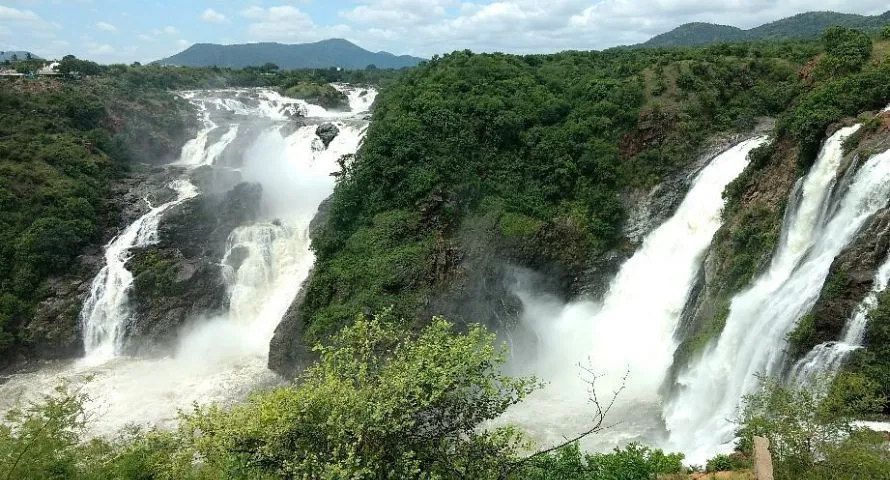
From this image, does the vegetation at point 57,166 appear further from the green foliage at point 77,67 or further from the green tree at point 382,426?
the green tree at point 382,426

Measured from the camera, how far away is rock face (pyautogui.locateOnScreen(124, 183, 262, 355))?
2648cm

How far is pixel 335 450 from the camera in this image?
7352 mm

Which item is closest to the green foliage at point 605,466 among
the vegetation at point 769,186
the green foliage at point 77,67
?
the vegetation at point 769,186

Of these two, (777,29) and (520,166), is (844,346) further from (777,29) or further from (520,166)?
(777,29)

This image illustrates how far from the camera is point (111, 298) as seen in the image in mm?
27094

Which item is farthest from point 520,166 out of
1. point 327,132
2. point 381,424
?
point 381,424

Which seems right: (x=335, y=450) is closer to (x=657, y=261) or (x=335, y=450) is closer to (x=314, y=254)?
(x=657, y=261)

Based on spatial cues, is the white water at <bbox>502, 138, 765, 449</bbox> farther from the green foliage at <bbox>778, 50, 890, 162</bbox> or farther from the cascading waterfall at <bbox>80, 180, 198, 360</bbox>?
the cascading waterfall at <bbox>80, 180, 198, 360</bbox>

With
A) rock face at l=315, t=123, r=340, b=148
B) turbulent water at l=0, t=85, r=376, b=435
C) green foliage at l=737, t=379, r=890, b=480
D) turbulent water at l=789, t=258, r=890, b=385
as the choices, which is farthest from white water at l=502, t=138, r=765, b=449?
rock face at l=315, t=123, r=340, b=148

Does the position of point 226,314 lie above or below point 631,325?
below

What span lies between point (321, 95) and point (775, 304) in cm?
4998

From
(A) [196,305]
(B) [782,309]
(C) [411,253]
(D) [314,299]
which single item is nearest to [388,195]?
(C) [411,253]

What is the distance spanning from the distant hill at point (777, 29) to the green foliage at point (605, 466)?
6086cm

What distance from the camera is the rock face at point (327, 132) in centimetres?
3694
